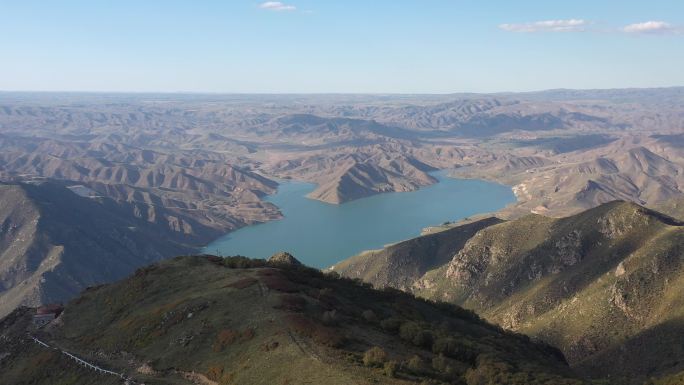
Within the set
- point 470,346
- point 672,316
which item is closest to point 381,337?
point 470,346

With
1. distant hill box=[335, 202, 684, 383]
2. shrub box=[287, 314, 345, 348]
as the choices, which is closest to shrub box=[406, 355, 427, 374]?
shrub box=[287, 314, 345, 348]

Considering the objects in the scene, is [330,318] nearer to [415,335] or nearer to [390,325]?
[390,325]

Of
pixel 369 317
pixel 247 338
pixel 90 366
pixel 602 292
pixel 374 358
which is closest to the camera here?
pixel 374 358

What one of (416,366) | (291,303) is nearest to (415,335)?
(291,303)

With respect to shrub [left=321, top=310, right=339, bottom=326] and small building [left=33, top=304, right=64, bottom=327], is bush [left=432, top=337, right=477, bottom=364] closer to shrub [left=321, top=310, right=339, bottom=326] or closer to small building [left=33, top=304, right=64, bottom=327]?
shrub [left=321, top=310, right=339, bottom=326]

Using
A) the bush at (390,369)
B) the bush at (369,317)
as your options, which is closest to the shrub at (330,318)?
the bush at (369,317)

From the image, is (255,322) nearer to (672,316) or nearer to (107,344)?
(107,344)
